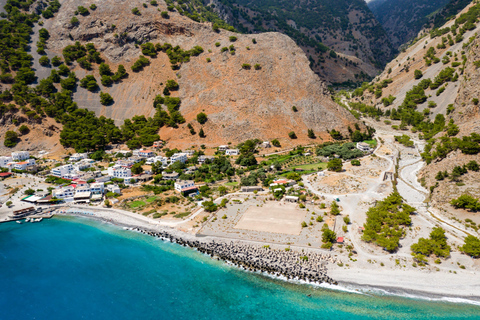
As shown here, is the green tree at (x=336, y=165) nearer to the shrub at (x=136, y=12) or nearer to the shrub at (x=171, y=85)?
the shrub at (x=171, y=85)

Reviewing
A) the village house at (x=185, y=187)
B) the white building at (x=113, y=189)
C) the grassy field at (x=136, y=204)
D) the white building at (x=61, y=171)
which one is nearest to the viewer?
the grassy field at (x=136, y=204)

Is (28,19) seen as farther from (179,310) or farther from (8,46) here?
(179,310)

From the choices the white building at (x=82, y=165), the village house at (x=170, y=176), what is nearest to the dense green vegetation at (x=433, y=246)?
the village house at (x=170, y=176)

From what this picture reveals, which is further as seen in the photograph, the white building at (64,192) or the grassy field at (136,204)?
the white building at (64,192)

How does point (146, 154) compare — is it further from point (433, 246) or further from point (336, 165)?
point (433, 246)

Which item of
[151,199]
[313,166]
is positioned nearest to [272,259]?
[151,199]

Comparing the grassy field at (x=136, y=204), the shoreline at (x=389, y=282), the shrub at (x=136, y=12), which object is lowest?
the shoreline at (x=389, y=282)
